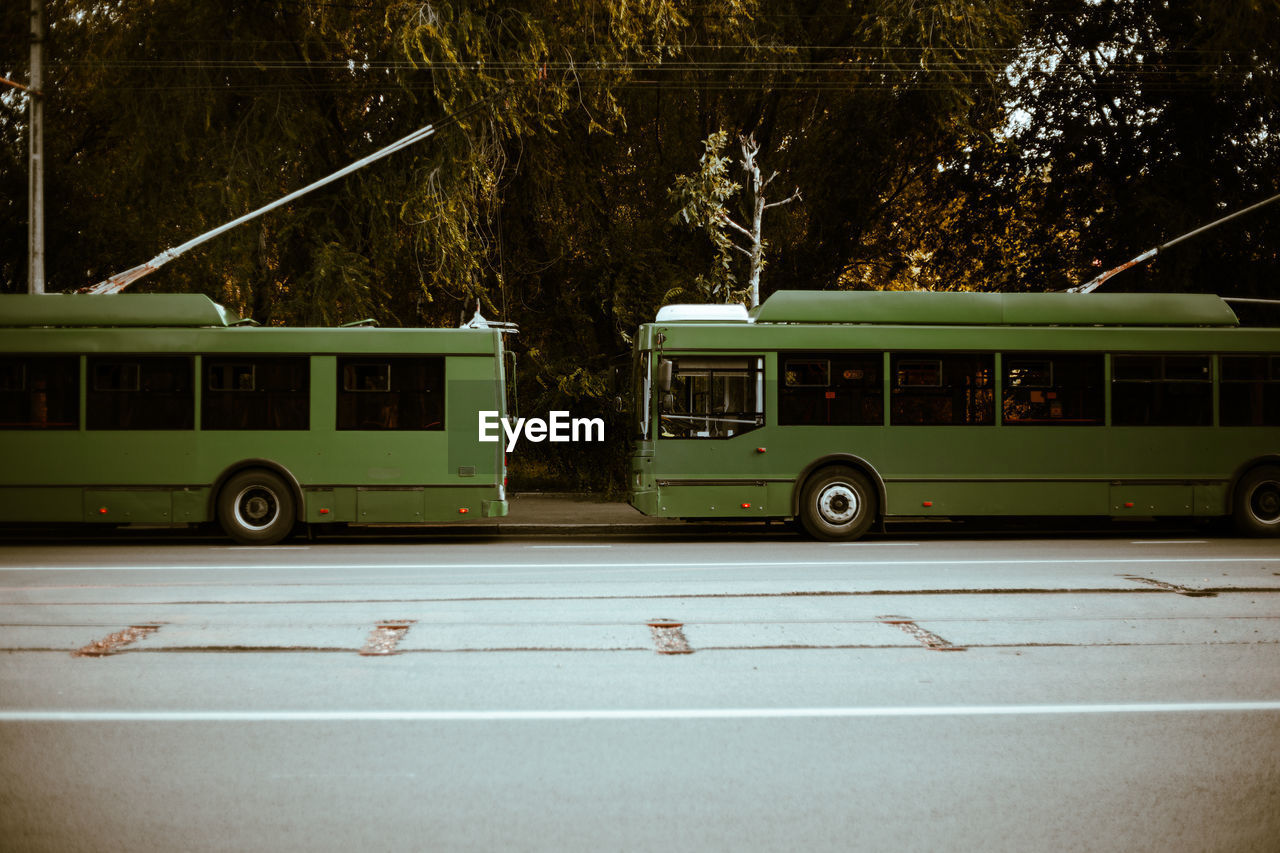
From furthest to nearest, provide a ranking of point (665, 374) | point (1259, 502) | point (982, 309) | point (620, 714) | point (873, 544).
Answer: point (1259, 502), point (982, 309), point (665, 374), point (873, 544), point (620, 714)

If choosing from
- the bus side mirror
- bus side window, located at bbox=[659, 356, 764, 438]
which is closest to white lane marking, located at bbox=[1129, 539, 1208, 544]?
bus side window, located at bbox=[659, 356, 764, 438]

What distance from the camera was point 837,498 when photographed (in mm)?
15602

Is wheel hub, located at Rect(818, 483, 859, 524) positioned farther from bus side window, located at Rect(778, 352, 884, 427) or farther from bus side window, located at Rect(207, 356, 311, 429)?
bus side window, located at Rect(207, 356, 311, 429)

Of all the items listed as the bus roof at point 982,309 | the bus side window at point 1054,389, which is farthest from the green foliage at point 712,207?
the bus side window at point 1054,389

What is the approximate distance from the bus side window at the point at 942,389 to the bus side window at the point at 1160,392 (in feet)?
6.07

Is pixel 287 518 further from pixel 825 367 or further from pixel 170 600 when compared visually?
pixel 825 367

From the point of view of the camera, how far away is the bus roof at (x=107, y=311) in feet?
50.2

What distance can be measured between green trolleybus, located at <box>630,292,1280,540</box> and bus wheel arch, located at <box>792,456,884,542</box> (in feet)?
0.06

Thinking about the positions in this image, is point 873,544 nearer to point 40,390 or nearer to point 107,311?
point 107,311

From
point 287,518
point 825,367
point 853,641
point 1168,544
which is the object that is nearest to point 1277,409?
point 1168,544

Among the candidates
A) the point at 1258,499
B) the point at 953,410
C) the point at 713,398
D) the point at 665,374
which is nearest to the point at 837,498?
the point at 953,410

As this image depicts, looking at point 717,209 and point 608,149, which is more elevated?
point 608,149

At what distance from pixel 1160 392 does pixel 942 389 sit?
312cm

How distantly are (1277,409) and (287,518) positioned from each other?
13.6m
